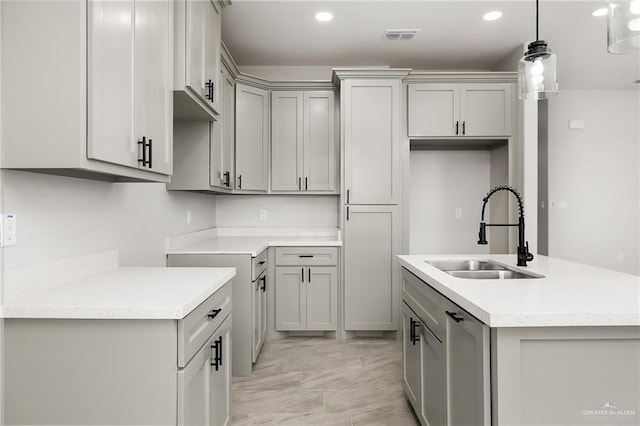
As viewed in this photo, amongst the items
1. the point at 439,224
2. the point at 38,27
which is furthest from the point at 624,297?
the point at 439,224

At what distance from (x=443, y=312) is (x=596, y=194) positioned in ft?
16.6

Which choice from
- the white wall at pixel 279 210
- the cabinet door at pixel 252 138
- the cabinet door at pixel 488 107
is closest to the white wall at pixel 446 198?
the cabinet door at pixel 488 107

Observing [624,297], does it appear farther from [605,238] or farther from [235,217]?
[605,238]

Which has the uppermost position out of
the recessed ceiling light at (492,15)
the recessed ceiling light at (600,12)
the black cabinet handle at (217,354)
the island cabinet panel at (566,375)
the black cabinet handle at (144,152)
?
the recessed ceiling light at (600,12)

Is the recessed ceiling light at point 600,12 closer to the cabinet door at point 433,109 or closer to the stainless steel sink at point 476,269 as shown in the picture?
the cabinet door at point 433,109

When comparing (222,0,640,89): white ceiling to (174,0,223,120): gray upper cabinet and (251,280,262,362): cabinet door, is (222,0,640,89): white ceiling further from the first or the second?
(251,280,262,362): cabinet door

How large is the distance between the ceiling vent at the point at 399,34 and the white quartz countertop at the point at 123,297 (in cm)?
265

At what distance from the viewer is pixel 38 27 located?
1.20m

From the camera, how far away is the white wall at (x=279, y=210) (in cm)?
414

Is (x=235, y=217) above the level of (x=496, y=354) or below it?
above

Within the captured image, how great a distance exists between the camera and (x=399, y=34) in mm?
3393

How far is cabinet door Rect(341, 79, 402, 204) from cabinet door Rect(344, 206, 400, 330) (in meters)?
0.16

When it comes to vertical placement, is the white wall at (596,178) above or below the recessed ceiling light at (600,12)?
below

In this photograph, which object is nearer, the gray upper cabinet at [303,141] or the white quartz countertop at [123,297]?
the white quartz countertop at [123,297]
